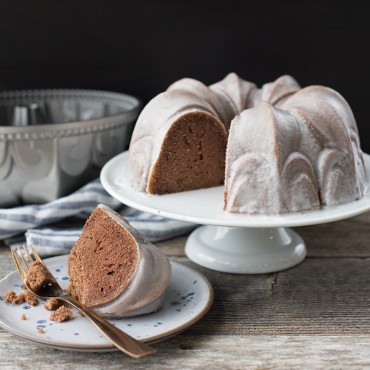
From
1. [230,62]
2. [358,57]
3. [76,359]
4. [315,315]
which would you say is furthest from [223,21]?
[76,359]

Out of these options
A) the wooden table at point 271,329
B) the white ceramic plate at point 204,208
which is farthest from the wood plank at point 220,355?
the white ceramic plate at point 204,208

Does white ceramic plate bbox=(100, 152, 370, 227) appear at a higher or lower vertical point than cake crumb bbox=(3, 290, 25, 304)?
higher

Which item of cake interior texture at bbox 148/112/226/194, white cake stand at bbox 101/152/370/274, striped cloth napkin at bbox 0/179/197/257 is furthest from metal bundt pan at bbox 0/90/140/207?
cake interior texture at bbox 148/112/226/194

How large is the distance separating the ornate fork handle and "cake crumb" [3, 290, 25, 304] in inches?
5.9

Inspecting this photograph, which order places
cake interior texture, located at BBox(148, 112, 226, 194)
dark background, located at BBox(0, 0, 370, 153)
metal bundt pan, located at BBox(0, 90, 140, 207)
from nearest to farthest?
1. cake interior texture, located at BBox(148, 112, 226, 194)
2. metal bundt pan, located at BBox(0, 90, 140, 207)
3. dark background, located at BBox(0, 0, 370, 153)

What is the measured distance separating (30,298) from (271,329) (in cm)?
50

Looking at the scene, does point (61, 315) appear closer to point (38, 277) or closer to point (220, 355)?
point (38, 277)

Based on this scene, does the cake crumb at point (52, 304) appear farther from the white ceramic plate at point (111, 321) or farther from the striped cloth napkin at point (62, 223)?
the striped cloth napkin at point (62, 223)

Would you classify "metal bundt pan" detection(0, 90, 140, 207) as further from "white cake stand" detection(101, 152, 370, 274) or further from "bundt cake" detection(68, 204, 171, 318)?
"bundt cake" detection(68, 204, 171, 318)

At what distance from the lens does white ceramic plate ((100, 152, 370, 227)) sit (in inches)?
59.6

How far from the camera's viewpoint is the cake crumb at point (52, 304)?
142 cm

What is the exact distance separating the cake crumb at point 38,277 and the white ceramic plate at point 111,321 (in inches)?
1.6

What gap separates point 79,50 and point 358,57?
0.94 m

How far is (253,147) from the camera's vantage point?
1565 mm
